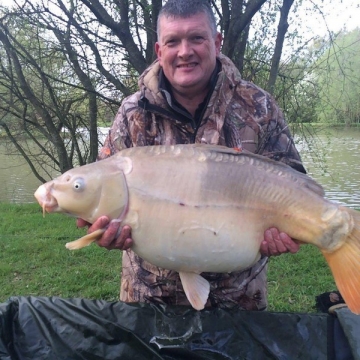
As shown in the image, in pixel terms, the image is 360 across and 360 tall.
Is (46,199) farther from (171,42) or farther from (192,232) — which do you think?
(171,42)

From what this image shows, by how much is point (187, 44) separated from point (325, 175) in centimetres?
717

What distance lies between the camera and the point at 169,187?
1342mm

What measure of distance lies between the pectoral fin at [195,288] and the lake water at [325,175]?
4.44m

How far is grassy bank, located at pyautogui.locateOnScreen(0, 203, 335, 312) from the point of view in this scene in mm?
3172

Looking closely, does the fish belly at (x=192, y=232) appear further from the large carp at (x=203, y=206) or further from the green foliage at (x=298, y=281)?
the green foliage at (x=298, y=281)

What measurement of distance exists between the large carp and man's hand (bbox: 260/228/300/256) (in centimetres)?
2

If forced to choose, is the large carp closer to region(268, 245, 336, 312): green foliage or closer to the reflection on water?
region(268, 245, 336, 312): green foliage

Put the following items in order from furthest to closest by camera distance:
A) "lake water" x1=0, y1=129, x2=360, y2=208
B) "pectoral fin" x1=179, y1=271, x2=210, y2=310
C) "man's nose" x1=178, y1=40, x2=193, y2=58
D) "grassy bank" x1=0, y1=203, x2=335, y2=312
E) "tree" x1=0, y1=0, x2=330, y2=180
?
"lake water" x1=0, y1=129, x2=360, y2=208 → "tree" x1=0, y1=0, x2=330, y2=180 → "grassy bank" x1=0, y1=203, x2=335, y2=312 → "man's nose" x1=178, y1=40, x2=193, y2=58 → "pectoral fin" x1=179, y1=271, x2=210, y2=310

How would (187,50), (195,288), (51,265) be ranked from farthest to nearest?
(51,265), (187,50), (195,288)

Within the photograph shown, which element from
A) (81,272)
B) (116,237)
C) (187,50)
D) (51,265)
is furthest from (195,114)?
(51,265)

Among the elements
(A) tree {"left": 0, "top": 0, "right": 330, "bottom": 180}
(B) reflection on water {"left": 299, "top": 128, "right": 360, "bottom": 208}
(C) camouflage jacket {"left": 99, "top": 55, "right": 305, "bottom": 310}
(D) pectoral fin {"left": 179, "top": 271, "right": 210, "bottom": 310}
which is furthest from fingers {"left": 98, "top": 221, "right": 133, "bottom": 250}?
(B) reflection on water {"left": 299, "top": 128, "right": 360, "bottom": 208}

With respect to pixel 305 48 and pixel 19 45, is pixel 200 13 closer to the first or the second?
pixel 305 48

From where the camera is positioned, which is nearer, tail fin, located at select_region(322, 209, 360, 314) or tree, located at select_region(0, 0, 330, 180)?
tail fin, located at select_region(322, 209, 360, 314)

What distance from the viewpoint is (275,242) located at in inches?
54.7
